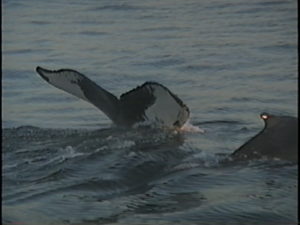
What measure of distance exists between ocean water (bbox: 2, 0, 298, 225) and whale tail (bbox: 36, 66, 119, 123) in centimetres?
32

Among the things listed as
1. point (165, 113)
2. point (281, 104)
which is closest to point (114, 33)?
point (281, 104)

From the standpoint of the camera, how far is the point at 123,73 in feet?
42.2

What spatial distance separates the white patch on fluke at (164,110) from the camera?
7758mm

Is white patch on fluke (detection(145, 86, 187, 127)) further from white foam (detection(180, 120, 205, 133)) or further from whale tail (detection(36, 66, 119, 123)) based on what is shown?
whale tail (detection(36, 66, 119, 123))

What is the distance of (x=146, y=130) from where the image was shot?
8.26 m

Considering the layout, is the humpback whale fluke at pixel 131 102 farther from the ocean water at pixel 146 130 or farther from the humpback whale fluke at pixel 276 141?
the humpback whale fluke at pixel 276 141

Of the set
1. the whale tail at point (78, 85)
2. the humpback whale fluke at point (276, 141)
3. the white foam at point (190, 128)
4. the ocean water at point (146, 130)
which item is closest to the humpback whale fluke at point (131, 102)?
the whale tail at point (78, 85)

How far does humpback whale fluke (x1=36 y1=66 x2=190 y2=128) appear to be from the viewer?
7850mm

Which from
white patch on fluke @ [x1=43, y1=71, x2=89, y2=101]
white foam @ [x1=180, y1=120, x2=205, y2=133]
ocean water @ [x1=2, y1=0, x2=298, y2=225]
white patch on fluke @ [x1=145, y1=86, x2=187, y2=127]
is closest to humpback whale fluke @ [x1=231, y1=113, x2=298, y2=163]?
ocean water @ [x1=2, y1=0, x2=298, y2=225]

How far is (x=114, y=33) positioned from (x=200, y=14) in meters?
1.88

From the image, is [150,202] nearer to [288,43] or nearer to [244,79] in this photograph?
[244,79]

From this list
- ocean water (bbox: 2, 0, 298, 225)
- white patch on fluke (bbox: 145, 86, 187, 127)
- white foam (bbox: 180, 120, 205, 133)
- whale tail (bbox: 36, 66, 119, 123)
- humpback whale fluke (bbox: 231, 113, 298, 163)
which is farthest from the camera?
white foam (bbox: 180, 120, 205, 133)

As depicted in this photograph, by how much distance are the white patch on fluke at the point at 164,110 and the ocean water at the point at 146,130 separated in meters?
0.13

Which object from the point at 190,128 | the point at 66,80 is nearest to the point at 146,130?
the point at 190,128
